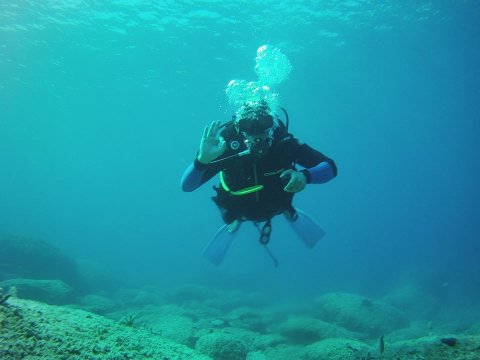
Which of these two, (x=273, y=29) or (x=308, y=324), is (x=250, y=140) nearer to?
(x=308, y=324)

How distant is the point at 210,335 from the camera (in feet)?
22.5

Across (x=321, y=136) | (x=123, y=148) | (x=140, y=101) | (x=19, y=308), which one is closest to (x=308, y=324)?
(x=19, y=308)

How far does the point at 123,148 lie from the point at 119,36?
54644 mm

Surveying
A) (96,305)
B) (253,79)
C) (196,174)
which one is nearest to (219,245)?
(196,174)

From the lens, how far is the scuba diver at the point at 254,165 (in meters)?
4.55

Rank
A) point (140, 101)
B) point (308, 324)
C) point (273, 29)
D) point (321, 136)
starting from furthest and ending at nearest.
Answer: point (321, 136), point (140, 101), point (273, 29), point (308, 324)

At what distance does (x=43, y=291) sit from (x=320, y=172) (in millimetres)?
11500

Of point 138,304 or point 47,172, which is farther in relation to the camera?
point 47,172

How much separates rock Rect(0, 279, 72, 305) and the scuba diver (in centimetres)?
974

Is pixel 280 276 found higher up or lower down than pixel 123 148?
lower down

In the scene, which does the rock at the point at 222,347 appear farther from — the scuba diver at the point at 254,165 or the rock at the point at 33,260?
the rock at the point at 33,260

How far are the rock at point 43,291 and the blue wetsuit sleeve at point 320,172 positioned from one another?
36.2ft

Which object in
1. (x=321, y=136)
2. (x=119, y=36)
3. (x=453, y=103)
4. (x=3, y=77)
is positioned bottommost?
(x=119, y=36)

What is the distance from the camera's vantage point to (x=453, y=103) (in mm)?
42500
